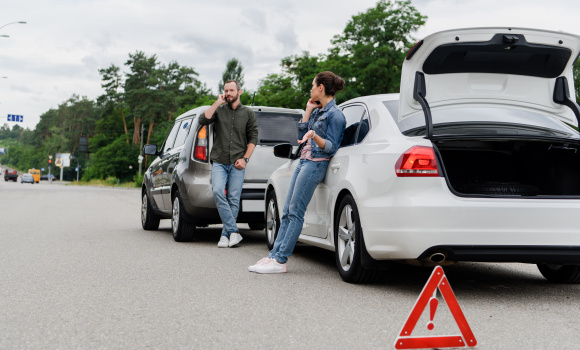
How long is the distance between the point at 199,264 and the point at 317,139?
6.45ft

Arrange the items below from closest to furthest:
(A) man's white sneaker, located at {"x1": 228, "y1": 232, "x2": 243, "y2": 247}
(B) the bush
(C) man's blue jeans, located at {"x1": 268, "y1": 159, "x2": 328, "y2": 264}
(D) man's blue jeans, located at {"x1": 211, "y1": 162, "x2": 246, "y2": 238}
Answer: (C) man's blue jeans, located at {"x1": 268, "y1": 159, "x2": 328, "y2": 264}, (D) man's blue jeans, located at {"x1": 211, "y1": 162, "x2": 246, "y2": 238}, (A) man's white sneaker, located at {"x1": 228, "y1": 232, "x2": 243, "y2": 247}, (B) the bush

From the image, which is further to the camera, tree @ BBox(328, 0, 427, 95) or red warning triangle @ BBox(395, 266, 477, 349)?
tree @ BBox(328, 0, 427, 95)

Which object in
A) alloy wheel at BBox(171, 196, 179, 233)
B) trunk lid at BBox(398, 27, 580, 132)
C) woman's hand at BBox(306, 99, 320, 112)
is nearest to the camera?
trunk lid at BBox(398, 27, 580, 132)

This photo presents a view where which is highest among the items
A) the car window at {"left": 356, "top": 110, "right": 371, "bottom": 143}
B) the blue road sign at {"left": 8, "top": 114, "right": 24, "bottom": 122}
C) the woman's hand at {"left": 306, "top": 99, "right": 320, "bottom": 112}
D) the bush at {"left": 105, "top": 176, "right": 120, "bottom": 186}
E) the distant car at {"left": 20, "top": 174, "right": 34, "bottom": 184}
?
the blue road sign at {"left": 8, "top": 114, "right": 24, "bottom": 122}

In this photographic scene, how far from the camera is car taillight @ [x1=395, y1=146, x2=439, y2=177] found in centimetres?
513

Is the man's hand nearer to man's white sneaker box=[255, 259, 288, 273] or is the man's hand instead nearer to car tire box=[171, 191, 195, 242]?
car tire box=[171, 191, 195, 242]

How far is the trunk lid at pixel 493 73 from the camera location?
17.6 feet

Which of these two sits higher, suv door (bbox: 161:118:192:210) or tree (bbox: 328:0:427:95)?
tree (bbox: 328:0:427:95)

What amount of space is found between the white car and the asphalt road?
392 mm

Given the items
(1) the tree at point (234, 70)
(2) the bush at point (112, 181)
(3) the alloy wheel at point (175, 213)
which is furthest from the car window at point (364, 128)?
(2) the bush at point (112, 181)

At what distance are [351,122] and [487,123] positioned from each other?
156 cm

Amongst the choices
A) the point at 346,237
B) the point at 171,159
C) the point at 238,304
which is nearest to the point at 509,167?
the point at 346,237

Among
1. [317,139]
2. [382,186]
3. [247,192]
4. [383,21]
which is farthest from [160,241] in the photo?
[383,21]

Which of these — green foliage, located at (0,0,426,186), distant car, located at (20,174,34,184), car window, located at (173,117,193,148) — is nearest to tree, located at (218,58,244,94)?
green foliage, located at (0,0,426,186)
